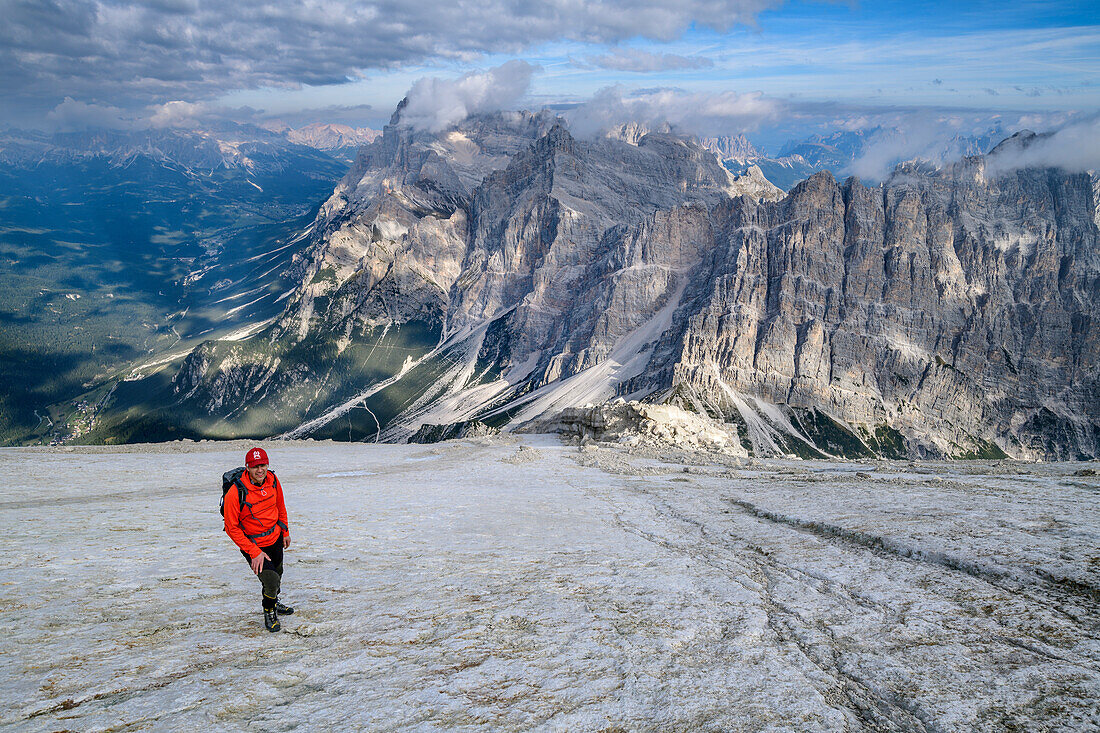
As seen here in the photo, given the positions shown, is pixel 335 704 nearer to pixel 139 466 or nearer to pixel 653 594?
pixel 653 594

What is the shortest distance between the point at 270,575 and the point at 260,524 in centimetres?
113

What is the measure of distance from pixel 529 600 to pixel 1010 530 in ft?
47.6

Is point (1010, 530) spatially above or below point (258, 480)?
below

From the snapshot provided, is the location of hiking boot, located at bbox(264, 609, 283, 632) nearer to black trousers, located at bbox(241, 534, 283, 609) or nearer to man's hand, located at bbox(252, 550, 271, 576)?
black trousers, located at bbox(241, 534, 283, 609)

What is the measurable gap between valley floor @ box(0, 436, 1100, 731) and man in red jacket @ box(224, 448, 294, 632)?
29.5 inches

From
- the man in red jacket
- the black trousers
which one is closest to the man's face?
the man in red jacket

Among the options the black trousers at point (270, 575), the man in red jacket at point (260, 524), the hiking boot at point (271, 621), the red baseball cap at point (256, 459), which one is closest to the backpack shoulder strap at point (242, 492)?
the man in red jacket at point (260, 524)

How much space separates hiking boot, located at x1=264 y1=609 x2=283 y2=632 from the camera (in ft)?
34.0

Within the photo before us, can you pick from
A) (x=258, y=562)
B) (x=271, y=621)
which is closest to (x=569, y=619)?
(x=271, y=621)

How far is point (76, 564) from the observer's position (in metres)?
13.6

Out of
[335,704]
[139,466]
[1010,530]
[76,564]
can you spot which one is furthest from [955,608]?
[139,466]

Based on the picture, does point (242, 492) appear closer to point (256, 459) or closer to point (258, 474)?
point (258, 474)

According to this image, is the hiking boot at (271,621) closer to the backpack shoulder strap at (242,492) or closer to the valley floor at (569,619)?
the valley floor at (569,619)

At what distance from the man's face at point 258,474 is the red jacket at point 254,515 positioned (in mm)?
61
